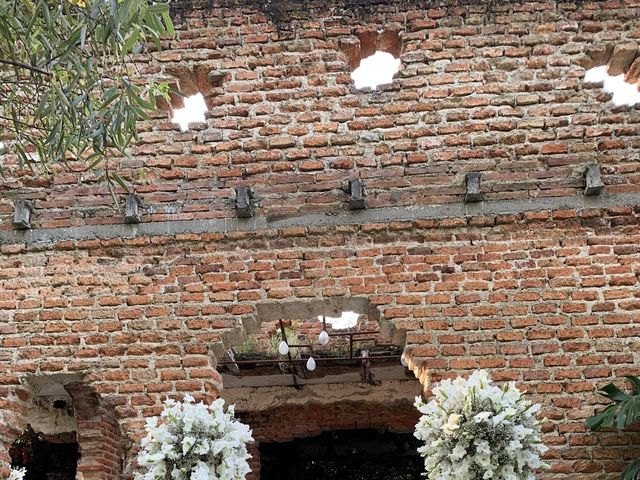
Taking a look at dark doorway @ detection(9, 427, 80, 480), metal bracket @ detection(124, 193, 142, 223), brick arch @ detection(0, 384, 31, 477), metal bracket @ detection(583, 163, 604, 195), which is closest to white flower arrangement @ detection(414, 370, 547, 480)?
metal bracket @ detection(583, 163, 604, 195)

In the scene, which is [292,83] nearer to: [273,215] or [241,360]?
[273,215]

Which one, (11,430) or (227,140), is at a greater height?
(227,140)

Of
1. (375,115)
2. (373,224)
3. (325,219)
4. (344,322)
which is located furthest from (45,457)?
(375,115)

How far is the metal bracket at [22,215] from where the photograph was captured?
514cm

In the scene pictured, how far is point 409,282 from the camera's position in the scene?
16.0 feet

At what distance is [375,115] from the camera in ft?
17.2

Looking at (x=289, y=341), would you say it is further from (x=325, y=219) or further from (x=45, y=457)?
(x=45, y=457)

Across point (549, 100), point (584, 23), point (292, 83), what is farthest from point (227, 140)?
point (584, 23)

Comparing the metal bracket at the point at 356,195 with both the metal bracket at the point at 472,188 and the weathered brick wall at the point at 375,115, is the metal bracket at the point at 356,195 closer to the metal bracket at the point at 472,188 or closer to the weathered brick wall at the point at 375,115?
the weathered brick wall at the point at 375,115

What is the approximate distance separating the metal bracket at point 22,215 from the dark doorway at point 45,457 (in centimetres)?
472

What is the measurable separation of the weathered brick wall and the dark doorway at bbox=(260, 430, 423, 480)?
489cm

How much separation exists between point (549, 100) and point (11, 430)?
474 centimetres

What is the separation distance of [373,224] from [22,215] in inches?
107

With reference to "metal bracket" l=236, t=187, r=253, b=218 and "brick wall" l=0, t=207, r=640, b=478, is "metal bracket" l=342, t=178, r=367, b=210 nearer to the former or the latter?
"brick wall" l=0, t=207, r=640, b=478
